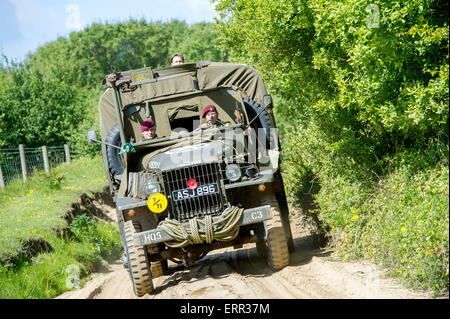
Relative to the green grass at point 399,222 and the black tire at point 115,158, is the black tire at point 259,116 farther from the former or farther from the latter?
the black tire at point 115,158

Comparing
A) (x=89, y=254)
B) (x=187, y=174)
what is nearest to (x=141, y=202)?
(x=187, y=174)

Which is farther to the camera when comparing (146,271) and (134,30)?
(134,30)

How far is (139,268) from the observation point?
7613 mm

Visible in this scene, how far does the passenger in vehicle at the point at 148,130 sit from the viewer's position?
9.00m

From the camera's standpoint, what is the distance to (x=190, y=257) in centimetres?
813

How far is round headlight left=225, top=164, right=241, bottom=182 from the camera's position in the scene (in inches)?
298

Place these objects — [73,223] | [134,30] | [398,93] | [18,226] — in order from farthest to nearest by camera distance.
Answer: [134,30], [73,223], [18,226], [398,93]

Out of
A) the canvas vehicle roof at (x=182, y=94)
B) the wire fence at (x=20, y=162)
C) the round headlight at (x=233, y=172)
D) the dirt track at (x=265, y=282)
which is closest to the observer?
the dirt track at (x=265, y=282)

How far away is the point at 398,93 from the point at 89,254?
23.8 ft

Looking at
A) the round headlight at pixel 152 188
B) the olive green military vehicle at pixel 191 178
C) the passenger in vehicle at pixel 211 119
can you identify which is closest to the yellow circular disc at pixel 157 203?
the olive green military vehicle at pixel 191 178

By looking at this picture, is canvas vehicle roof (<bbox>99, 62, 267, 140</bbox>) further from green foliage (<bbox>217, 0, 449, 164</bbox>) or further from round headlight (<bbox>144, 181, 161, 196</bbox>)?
round headlight (<bbox>144, 181, 161, 196</bbox>)

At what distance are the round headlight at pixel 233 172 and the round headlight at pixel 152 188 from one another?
0.94 metres

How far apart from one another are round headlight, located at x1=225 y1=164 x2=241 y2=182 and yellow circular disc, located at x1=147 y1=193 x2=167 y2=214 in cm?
91
